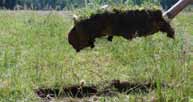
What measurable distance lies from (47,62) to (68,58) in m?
0.54

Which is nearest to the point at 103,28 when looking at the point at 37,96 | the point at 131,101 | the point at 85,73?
the point at 85,73

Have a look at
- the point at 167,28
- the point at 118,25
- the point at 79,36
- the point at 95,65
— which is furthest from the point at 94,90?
the point at 95,65

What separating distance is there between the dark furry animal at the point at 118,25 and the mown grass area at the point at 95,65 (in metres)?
0.27

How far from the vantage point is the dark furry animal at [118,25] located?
4945mm

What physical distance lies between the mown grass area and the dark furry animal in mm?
268

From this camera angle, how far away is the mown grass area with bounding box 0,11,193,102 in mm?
4082

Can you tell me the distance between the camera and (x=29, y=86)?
4598 mm

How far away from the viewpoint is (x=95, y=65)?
621cm

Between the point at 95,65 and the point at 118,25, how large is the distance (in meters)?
1.32

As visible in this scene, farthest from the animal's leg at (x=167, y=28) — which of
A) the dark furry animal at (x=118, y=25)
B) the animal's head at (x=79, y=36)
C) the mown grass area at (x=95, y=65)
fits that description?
the animal's head at (x=79, y=36)

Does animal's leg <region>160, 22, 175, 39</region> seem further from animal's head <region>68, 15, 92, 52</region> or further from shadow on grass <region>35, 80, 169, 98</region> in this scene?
animal's head <region>68, 15, 92, 52</region>

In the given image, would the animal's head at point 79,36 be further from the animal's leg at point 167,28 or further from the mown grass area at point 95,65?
the animal's leg at point 167,28

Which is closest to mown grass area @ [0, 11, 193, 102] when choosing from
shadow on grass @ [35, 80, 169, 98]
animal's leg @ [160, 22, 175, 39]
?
shadow on grass @ [35, 80, 169, 98]

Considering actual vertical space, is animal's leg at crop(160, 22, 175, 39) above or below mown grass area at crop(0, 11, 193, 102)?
above
